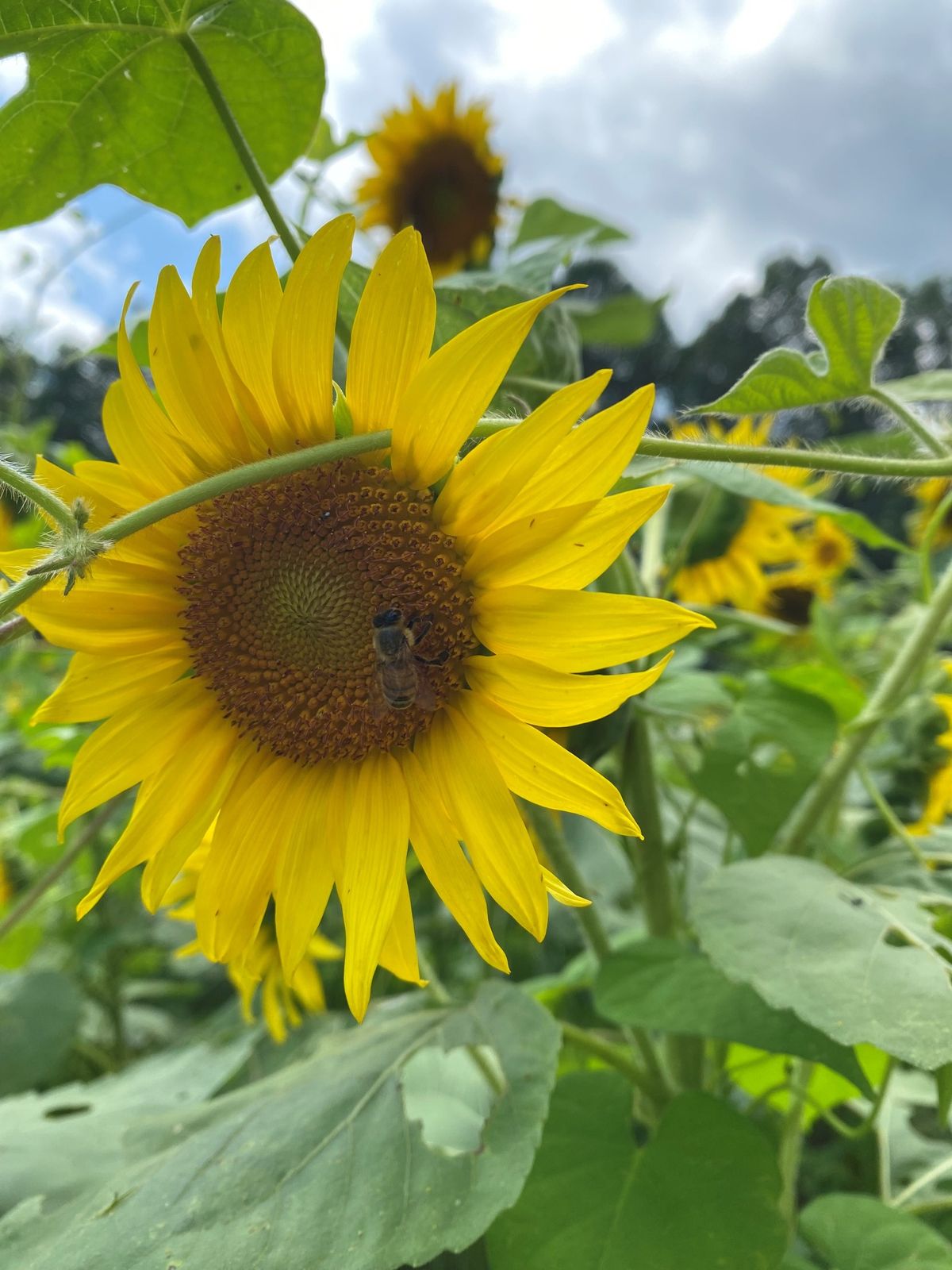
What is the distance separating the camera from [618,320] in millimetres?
1360

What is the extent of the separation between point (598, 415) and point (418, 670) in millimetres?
236

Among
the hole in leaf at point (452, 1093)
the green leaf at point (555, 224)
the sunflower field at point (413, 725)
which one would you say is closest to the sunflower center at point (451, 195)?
the green leaf at point (555, 224)

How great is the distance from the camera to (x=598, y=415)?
526 mm

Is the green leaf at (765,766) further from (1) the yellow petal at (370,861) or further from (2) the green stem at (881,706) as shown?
(1) the yellow petal at (370,861)

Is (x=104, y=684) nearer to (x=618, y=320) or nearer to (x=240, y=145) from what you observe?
(x=240, y=145)

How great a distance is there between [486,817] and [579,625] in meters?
0.15

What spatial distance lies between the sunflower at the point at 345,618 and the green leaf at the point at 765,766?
13.0 inches

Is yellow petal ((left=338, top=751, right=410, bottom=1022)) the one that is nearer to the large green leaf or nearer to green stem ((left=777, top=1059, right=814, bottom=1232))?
the large green leaf

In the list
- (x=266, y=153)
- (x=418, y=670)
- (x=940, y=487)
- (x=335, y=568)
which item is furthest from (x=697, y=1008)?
(x=940, y=487)

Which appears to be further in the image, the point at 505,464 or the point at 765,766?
the point at 765,766

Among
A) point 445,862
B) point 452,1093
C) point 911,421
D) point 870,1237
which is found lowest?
point 870,1237

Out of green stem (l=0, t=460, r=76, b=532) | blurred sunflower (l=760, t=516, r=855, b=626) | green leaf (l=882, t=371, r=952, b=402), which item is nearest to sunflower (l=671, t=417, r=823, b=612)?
blurred sunflower (l=760, t=516, r=855, b=626)

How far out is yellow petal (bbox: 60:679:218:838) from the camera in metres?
0.68

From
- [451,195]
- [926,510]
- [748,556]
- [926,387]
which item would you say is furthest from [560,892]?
[926,510]
